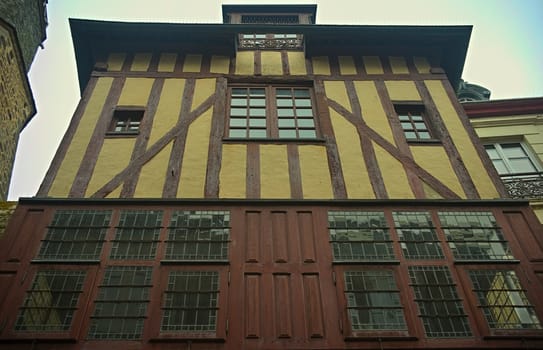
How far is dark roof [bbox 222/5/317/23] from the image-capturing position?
11047 mm

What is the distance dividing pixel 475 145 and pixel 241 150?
11.5 feet

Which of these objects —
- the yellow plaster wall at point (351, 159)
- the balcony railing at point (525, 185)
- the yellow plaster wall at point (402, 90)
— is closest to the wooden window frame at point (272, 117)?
the yellow plaster wall at point (351, 159)

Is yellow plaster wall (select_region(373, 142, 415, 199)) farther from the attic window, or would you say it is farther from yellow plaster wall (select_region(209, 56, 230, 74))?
the attic window

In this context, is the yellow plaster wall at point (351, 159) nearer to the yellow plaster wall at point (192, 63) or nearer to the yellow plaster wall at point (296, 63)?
the yellow plaster wall at point (296, 63)

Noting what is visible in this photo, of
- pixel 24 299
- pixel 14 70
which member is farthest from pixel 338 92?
pixel 14 70

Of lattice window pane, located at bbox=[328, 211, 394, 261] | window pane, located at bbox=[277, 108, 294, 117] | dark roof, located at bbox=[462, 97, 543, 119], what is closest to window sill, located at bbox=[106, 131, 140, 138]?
window pane, located at bbox=[277, 108, 294, 117]

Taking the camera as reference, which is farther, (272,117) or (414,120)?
(414,120)

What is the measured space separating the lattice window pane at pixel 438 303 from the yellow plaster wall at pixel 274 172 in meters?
1.90

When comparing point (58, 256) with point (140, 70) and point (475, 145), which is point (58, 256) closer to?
point (140, 70)

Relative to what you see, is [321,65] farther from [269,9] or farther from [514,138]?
[514,138]

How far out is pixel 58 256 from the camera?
4.91 metres

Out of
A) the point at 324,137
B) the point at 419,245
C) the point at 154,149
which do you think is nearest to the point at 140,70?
the point at 154,149

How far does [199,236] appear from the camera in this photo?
17.0ft

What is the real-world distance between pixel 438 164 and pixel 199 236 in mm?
3546
